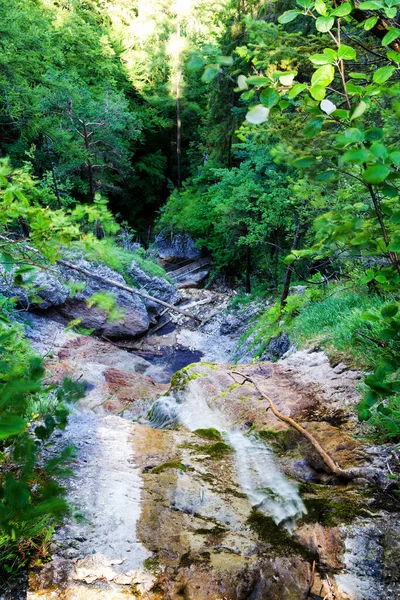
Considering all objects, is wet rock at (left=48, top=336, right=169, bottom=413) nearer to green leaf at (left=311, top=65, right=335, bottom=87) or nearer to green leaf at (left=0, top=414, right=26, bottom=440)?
green leaf at (left=0, top=414, right=26, bottom=440)

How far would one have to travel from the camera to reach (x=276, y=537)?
2258 millimetres

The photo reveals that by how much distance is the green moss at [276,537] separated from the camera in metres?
2.11

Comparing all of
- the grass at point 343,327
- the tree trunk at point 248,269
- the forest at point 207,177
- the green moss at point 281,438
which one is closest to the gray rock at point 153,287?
the forest at point 207,177

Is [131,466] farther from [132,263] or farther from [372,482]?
[132,263]

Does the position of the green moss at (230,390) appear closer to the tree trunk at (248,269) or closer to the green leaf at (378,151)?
the green leaf at (378,151)

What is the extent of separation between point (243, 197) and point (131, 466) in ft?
39.3

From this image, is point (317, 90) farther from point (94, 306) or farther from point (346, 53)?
point (94, 306)

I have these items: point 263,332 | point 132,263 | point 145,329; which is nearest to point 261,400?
point 263,332

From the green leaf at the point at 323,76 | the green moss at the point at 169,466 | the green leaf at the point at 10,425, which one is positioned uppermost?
the green leaf at the point at 323,76

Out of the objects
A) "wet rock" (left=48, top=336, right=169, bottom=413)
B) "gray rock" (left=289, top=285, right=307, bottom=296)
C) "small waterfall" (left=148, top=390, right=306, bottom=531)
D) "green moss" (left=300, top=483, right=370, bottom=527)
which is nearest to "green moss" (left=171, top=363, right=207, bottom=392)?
"small waterfall" (left=148, top=390, right=306, bottom=531)

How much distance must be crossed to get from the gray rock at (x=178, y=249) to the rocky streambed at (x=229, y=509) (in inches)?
682

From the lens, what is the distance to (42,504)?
0.99 meters

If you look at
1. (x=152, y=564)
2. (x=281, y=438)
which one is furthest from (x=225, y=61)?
(x=281, y=438)

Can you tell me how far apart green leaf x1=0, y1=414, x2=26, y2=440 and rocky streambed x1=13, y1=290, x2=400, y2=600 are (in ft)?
2.31
